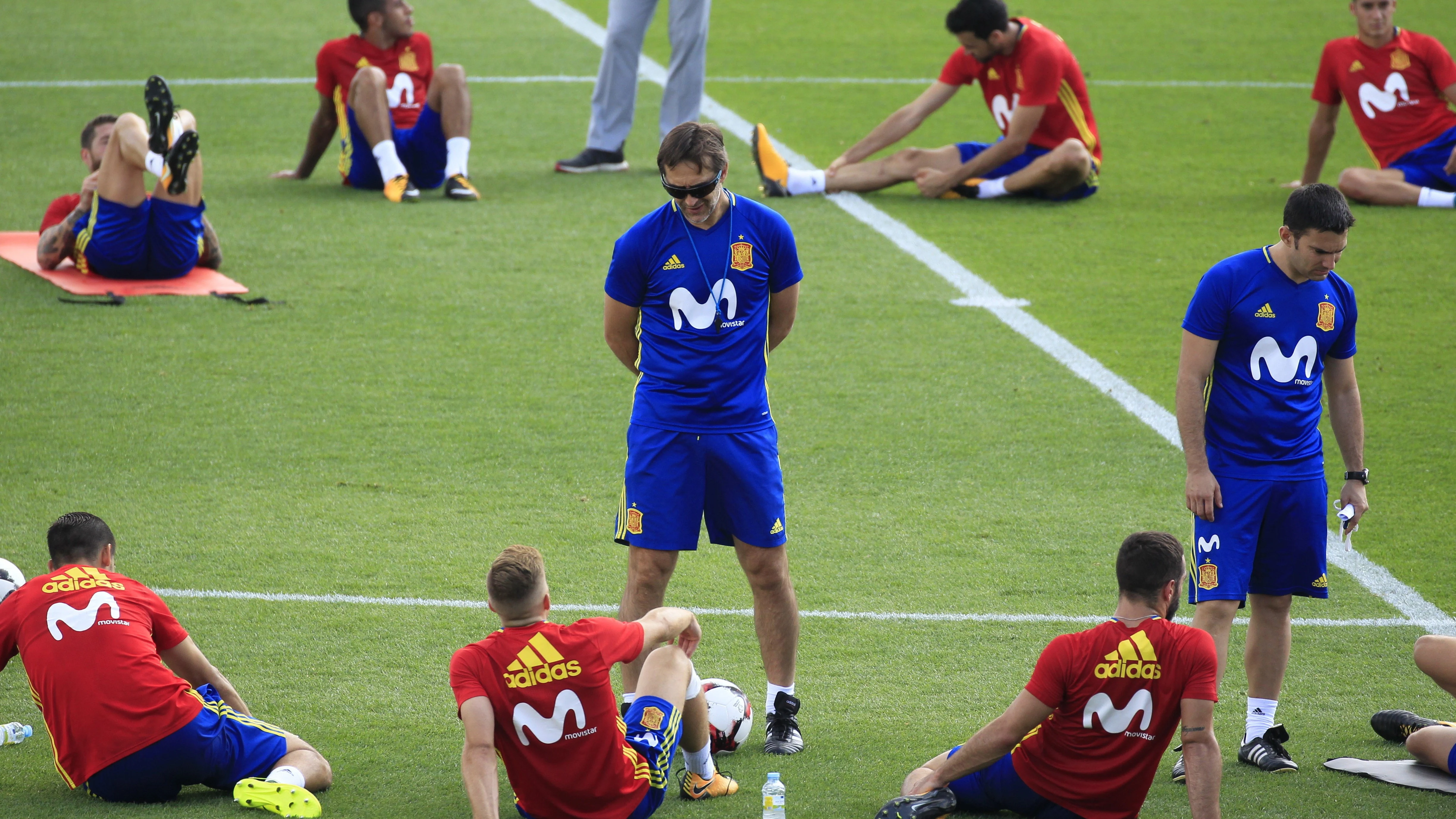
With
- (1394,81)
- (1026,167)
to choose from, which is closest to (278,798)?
(1026,167)

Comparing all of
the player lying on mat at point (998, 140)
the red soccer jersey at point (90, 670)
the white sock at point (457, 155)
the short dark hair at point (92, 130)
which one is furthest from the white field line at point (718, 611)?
the white sock at point (457, 155)

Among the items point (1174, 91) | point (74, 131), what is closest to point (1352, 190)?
point (1174, 91)

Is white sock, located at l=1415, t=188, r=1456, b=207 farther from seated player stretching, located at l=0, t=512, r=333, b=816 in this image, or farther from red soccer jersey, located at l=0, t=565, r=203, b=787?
red soccer jersey, located at l=0, t=565, r=203, b=787

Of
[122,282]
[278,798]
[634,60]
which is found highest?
[634,60]

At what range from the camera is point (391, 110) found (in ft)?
37.9

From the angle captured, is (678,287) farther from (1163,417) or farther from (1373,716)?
(1163,417)

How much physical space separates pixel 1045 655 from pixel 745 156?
372 inches

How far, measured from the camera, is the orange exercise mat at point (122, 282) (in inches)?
366

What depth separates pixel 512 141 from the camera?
43.7 ft

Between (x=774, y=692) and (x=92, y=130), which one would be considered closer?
(x=774, y=692)

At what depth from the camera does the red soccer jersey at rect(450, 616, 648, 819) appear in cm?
388

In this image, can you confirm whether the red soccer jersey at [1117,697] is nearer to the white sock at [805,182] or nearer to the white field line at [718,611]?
the white field line at [718,611]

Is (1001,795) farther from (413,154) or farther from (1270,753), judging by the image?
(413,154)

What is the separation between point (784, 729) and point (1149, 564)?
4.54 feet
